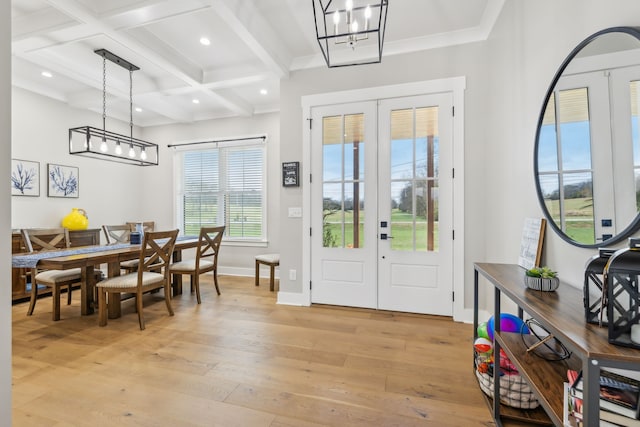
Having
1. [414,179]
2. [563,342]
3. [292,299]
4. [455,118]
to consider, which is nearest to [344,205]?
[414,179]

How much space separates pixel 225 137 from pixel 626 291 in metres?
5.45

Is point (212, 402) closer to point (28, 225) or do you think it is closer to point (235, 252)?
point (235, 252)

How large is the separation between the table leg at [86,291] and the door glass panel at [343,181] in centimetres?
266

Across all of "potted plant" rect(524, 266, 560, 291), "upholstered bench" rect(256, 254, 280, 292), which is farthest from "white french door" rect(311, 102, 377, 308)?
"potted plant" rect(524, 266, 560, 291)

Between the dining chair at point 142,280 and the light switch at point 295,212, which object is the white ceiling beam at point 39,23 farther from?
the light switch at point 295,212

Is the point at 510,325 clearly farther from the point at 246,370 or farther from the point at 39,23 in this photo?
the point at 39,23

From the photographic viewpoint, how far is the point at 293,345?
2.53m

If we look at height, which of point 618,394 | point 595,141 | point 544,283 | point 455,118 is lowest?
point 618,394

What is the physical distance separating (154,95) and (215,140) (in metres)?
1.18

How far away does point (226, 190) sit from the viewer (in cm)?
546

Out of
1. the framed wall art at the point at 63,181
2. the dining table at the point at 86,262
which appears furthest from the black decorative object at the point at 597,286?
the framed wall art at the point at 63,181

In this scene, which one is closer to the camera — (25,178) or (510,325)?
(510,325)

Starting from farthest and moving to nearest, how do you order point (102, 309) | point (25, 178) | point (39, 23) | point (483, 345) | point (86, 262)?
point (25, 178) < point (102, 309) < point (86, 262) < point (39, 23) < point (483, 345)

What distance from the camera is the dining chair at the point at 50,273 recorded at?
3086mm
